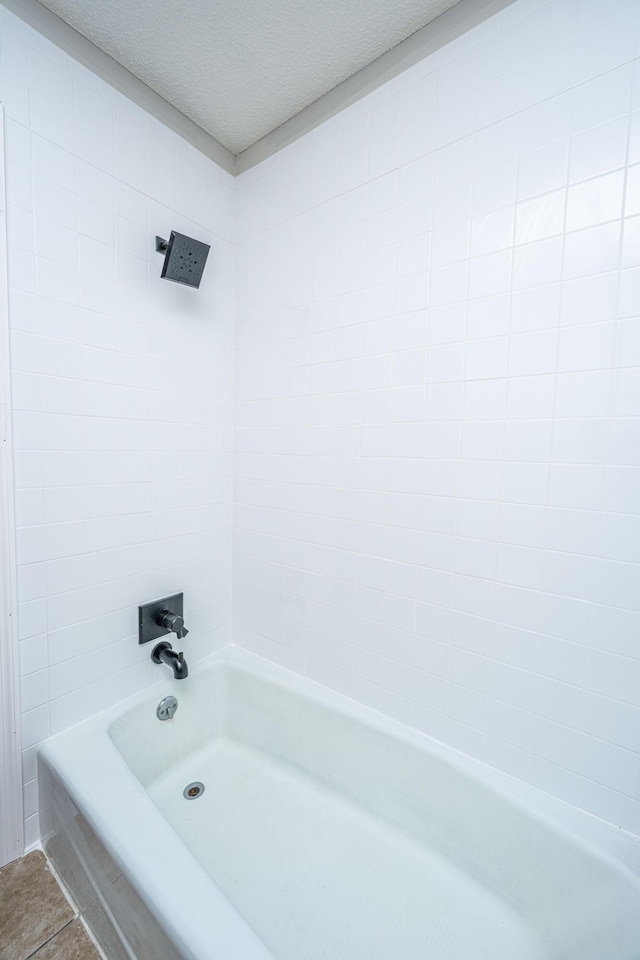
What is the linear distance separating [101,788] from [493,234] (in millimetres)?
1732

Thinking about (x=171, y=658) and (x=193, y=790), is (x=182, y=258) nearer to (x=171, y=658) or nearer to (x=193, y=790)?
(x=171, y=658)

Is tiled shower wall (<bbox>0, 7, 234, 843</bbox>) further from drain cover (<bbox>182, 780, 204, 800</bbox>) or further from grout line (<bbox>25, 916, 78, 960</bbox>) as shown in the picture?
drain cover (<bbox>182, 780, 204, 800</bbox>)

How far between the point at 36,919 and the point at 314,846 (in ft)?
2.39

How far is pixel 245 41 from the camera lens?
3.76 ft

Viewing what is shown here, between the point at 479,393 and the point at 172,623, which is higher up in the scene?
the point at 479,393

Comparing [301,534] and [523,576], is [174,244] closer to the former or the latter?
[301,534]

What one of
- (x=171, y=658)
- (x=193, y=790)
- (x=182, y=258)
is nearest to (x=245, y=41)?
(x=182, y=258)

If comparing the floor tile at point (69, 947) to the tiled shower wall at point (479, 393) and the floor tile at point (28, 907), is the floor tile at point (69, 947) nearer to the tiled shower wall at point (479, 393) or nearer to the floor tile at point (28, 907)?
the floor tile at point (28, 907)

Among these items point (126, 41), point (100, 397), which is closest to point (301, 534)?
point (100, 397)

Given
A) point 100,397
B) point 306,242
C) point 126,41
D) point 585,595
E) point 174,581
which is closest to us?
→ point 585,595

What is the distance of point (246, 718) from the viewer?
1594 mm

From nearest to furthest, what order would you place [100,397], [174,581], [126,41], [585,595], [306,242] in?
1. [585,595]
2. [126,41]
3. [100,397]
4. [306,242]
5. [174,581]

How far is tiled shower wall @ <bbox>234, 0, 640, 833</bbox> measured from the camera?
3.01 feet

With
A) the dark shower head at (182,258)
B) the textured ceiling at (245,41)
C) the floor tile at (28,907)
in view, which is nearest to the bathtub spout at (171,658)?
the floor tile at (28,907)
